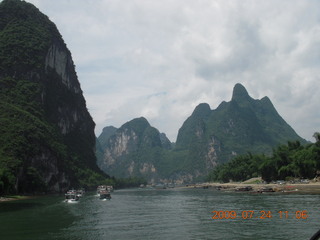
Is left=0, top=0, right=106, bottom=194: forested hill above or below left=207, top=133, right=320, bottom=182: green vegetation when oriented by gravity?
above

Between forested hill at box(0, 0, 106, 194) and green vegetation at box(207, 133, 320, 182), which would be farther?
forested hill at box(0, 0, 106, 194)

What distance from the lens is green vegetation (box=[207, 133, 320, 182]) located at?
96.9 metres

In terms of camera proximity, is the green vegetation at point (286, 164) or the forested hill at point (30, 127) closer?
the green vegetation at point (286, 164)

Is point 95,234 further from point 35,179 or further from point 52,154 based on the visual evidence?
point 52,154

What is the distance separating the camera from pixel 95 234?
33.1 metres

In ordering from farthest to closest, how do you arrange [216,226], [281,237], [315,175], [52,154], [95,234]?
[52,154] < [315,175] < [216,226] < [95,234] < [281,237]

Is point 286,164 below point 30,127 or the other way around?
below

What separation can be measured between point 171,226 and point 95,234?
8.51 metres

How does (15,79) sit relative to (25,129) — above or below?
above

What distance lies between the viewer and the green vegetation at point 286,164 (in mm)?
96894

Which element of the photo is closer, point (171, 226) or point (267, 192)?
point (171, 226)

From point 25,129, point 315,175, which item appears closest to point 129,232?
point 315,175

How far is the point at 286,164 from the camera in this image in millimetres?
117000

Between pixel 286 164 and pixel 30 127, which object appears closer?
pixel 286 164
